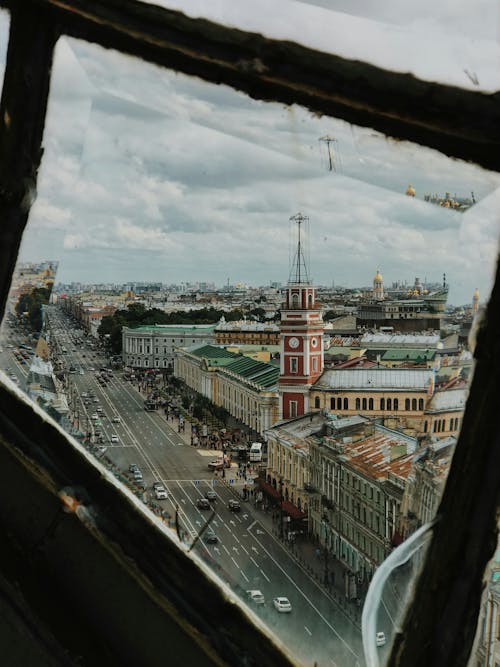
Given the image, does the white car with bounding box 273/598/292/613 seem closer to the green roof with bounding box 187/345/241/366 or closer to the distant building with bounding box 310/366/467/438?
the distant building with bounding box 310/366/467/438

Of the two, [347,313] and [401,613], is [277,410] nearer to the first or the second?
[347,313]

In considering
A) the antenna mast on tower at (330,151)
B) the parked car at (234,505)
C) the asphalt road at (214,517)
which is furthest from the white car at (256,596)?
the parked car at (234,505)

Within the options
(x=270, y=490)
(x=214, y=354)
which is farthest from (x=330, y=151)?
(x=214, y=354)

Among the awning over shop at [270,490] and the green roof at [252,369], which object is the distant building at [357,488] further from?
the green roof at [252,369]

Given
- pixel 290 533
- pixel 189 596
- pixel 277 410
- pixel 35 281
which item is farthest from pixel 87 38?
pixel 277 410

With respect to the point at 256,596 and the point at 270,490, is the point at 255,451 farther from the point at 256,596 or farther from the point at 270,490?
the point at 256,596

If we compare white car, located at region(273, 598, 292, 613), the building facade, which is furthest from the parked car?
white car, located at region(273, 598, 292, 613)
